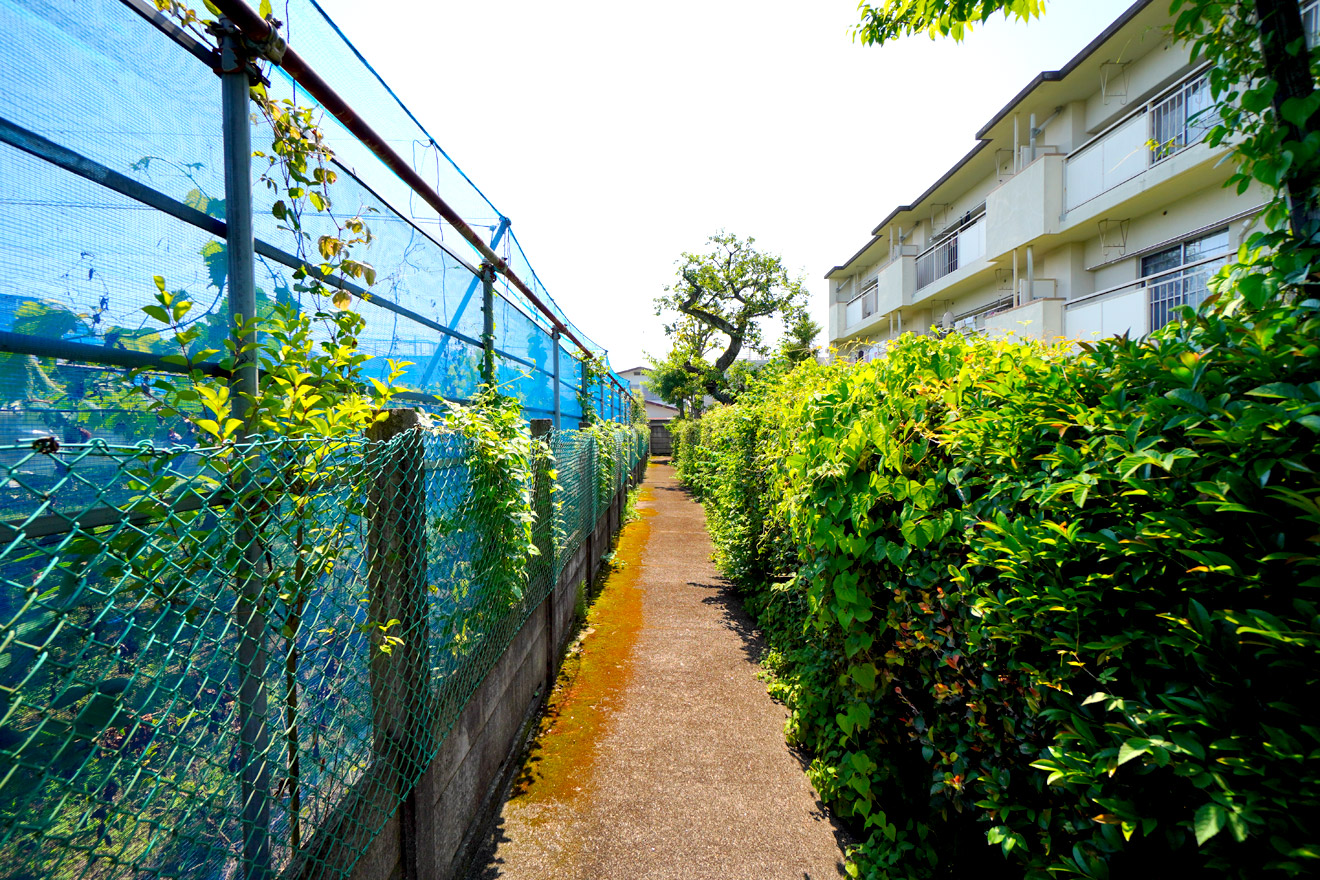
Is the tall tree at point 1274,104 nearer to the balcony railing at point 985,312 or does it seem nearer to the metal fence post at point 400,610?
the metal fence post at point 400,610

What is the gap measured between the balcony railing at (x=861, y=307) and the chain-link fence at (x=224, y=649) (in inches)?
796

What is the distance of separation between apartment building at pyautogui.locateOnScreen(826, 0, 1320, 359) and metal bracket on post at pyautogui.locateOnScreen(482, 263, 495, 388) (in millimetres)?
3916

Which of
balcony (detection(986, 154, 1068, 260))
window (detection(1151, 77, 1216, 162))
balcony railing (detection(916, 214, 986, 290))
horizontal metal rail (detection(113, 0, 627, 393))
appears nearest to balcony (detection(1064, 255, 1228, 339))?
window (detection(1151, 77, 1216, 162))

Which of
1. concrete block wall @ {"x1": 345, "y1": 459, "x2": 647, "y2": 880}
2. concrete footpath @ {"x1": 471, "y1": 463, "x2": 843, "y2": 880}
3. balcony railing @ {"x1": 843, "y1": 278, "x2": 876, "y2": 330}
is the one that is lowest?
concrete footpath @ {"x1": 471, "y1": 463, "x2": 843, "y2": 880}

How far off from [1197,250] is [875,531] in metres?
10.3

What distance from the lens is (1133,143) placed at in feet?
29.0

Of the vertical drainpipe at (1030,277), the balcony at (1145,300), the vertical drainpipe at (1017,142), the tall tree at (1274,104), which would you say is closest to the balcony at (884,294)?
the vertical drainpipe at (1017,142)

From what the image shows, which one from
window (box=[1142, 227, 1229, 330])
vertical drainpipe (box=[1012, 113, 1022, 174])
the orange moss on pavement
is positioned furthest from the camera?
vertical drainpipe (box=[1012, 113, 1022, 174])

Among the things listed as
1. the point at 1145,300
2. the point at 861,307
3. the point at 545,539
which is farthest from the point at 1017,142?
the point at 545,539

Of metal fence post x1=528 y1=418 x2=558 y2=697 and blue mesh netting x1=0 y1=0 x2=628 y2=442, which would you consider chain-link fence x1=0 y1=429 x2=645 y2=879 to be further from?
metal fence post x1=528 y1=418 x2=558 y2=697

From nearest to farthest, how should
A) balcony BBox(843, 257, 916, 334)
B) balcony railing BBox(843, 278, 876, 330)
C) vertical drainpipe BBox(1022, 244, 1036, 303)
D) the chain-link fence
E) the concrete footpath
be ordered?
the chain-link fence < the concrete footpath < vertical drainpipe BBox(1022, 244, 1036, 303) < balcony BBox(843, 257, 916, 334) < balcony railing BBox(843, 278, 876, 330)

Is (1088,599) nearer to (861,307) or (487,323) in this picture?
(487,323)

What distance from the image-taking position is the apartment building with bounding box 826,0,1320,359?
7906mm

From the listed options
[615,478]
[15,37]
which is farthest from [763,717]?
[615,478]
